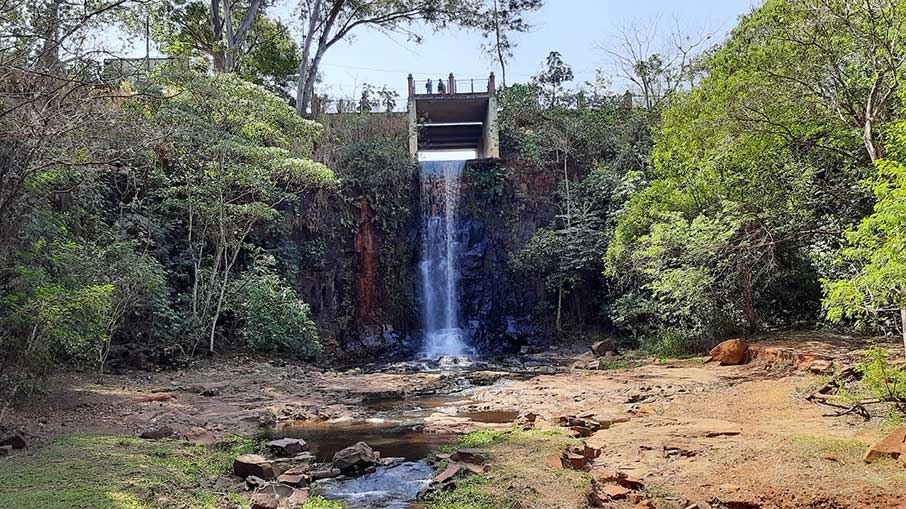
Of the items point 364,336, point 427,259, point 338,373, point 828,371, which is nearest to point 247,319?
point 338,373

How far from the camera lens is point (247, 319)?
15438mm

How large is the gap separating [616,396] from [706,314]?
5893 millimetres

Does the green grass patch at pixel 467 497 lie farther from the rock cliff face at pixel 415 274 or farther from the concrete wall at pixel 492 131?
the concrete wall at pixel 492 131

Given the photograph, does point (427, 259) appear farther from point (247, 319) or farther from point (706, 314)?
point (706, 314)

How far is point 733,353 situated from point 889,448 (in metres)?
7.70

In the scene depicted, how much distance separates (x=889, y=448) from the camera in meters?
5.17

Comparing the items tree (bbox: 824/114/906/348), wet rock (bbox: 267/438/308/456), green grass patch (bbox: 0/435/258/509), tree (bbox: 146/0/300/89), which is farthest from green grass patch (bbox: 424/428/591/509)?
tree (bbox: 146/0/300/89)

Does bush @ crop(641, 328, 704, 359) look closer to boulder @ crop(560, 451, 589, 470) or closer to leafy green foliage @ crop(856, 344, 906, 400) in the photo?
leafy green foliage @ crop(856, 344, 906, 400)

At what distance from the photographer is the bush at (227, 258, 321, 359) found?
15.4 metres

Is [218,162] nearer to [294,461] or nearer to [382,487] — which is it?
[294,461]

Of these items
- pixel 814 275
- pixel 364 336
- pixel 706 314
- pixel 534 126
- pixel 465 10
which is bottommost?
pixel 364 336

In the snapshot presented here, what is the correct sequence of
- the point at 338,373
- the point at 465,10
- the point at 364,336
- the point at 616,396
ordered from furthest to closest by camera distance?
the point at 465,10
the point at 364,336
the point at 338,373
the point at 616,396

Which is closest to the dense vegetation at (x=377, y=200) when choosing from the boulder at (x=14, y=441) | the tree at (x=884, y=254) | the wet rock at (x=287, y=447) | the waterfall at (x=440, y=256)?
the tree at (x=884, y=254)

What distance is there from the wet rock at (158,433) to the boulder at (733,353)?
10542mm
